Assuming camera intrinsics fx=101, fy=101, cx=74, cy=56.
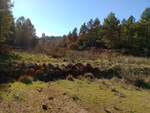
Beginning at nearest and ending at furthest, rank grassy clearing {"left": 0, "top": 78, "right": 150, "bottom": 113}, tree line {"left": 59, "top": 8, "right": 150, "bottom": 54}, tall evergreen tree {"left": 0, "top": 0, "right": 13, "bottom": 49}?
grassy clearing {"left": 0, "top": 78, "right": 150, "bottom": 113} < tall evergreen tree {"left": 0, "top": 0, "right": 13, "bottom": 49} < tree line {"left": 59, "top": 8, "right": 150, "bottom": 54}

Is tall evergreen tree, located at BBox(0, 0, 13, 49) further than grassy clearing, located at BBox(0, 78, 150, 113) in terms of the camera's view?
Yes

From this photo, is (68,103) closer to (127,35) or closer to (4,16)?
(4,16)

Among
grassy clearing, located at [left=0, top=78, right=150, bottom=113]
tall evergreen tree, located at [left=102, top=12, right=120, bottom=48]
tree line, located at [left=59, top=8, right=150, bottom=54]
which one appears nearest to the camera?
grassy clearing, located at [left=0, top=78, right=150, bottom=113]

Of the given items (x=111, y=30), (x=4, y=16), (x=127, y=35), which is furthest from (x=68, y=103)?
(x=111, y=30)

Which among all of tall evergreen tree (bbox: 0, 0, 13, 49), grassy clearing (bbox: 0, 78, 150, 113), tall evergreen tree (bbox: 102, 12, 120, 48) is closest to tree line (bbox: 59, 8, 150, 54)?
tall evergreen tree (bbox: 102, 12, 120, 48)

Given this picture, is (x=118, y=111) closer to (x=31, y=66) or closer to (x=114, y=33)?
(x=31, y=66)

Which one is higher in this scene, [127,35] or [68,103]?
[127,35]

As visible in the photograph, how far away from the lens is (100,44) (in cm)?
3111

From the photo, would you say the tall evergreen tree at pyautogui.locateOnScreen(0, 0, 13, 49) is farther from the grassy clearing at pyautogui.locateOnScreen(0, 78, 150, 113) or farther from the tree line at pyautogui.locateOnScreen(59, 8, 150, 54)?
the tree line at pyautogui.locateOnScreen(59, 8, 150, 54)

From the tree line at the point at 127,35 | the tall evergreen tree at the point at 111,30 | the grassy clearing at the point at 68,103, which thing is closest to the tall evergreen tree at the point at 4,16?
the grassy clearing at the point at 68,103

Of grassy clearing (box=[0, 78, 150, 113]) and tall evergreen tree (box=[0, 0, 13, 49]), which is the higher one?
tall evergreen tree (box=[0, 0, 13, 49])

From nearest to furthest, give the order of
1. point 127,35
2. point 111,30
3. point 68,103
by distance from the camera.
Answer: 1. point 68,103
2. point 127,35
3. point 111,30

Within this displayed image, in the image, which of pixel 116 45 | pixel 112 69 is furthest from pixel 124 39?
pixel 112 69

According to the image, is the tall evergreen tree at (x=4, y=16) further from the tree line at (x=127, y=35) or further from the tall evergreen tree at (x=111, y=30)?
the tall evergreen tree at (x=111, y=30)
